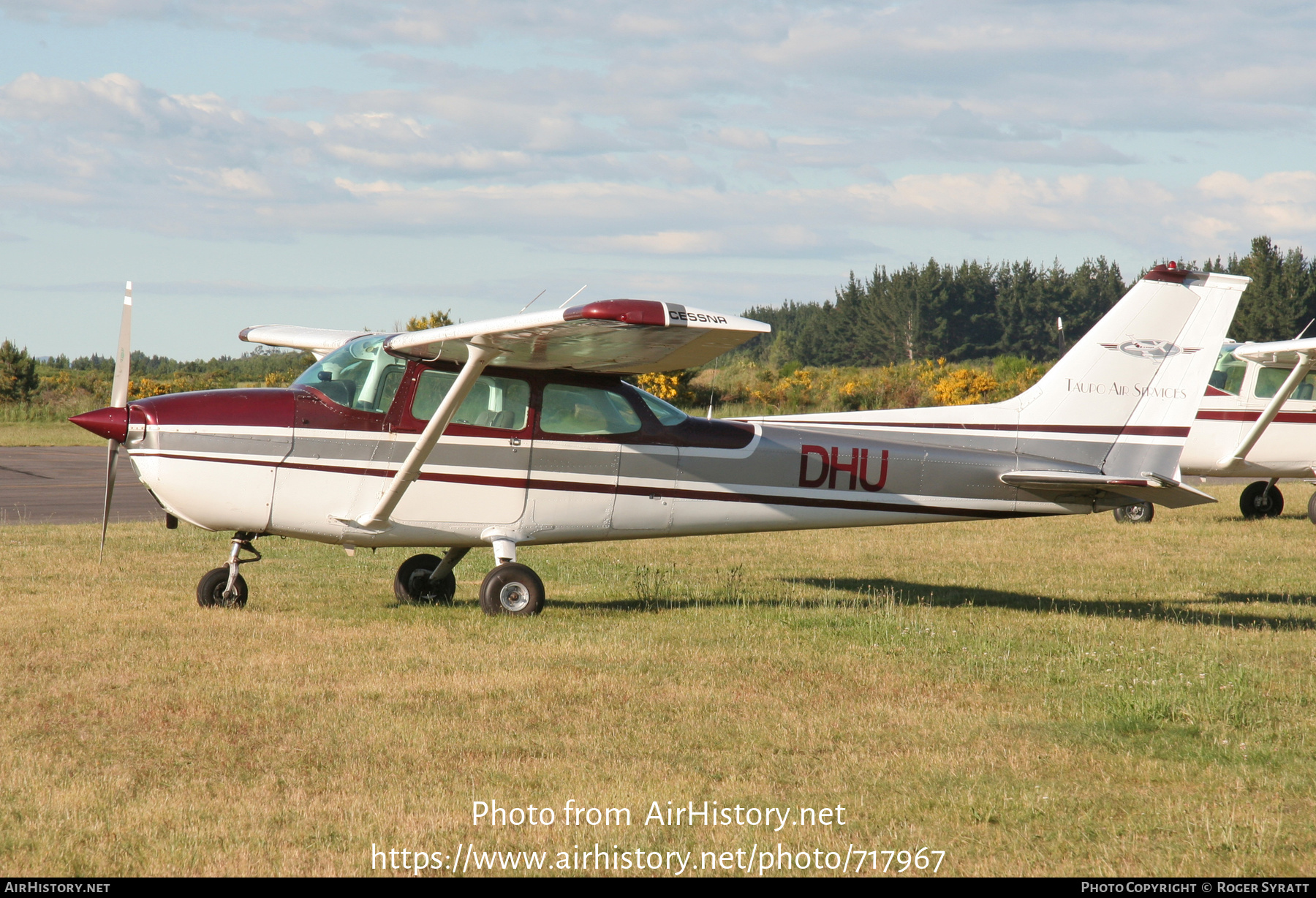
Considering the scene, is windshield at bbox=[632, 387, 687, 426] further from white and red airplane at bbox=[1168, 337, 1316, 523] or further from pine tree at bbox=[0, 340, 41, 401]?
pine tree at bbox=[0, 340, 41, 401]

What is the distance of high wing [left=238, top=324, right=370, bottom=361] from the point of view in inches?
473

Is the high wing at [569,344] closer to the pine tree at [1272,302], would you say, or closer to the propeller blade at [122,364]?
the propeller blade at [122,364]

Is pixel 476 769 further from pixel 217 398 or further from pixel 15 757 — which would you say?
pixel 217 398

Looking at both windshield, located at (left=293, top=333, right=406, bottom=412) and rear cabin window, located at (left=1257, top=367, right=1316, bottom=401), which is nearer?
windshield, located at (left=293, top=333, right=406, bottom=412)

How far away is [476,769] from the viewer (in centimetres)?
531

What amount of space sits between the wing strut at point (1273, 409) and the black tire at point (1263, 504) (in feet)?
4.61

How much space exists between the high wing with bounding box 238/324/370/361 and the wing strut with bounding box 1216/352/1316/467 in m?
13.2

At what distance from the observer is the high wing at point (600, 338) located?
751cm

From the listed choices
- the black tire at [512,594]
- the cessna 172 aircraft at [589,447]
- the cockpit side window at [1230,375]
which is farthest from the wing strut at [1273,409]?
→ the black tire at [512,594]

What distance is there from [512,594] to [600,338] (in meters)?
2.36

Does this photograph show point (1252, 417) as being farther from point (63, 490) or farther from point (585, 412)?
point (63, 490)


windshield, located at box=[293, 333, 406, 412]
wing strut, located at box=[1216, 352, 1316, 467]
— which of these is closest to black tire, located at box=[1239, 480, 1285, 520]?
wing strut, located at box=[1216, 352, 1316, 467]

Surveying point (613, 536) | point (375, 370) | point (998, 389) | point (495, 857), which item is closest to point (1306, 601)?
point (613, 536)

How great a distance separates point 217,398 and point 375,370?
4.06 feet
